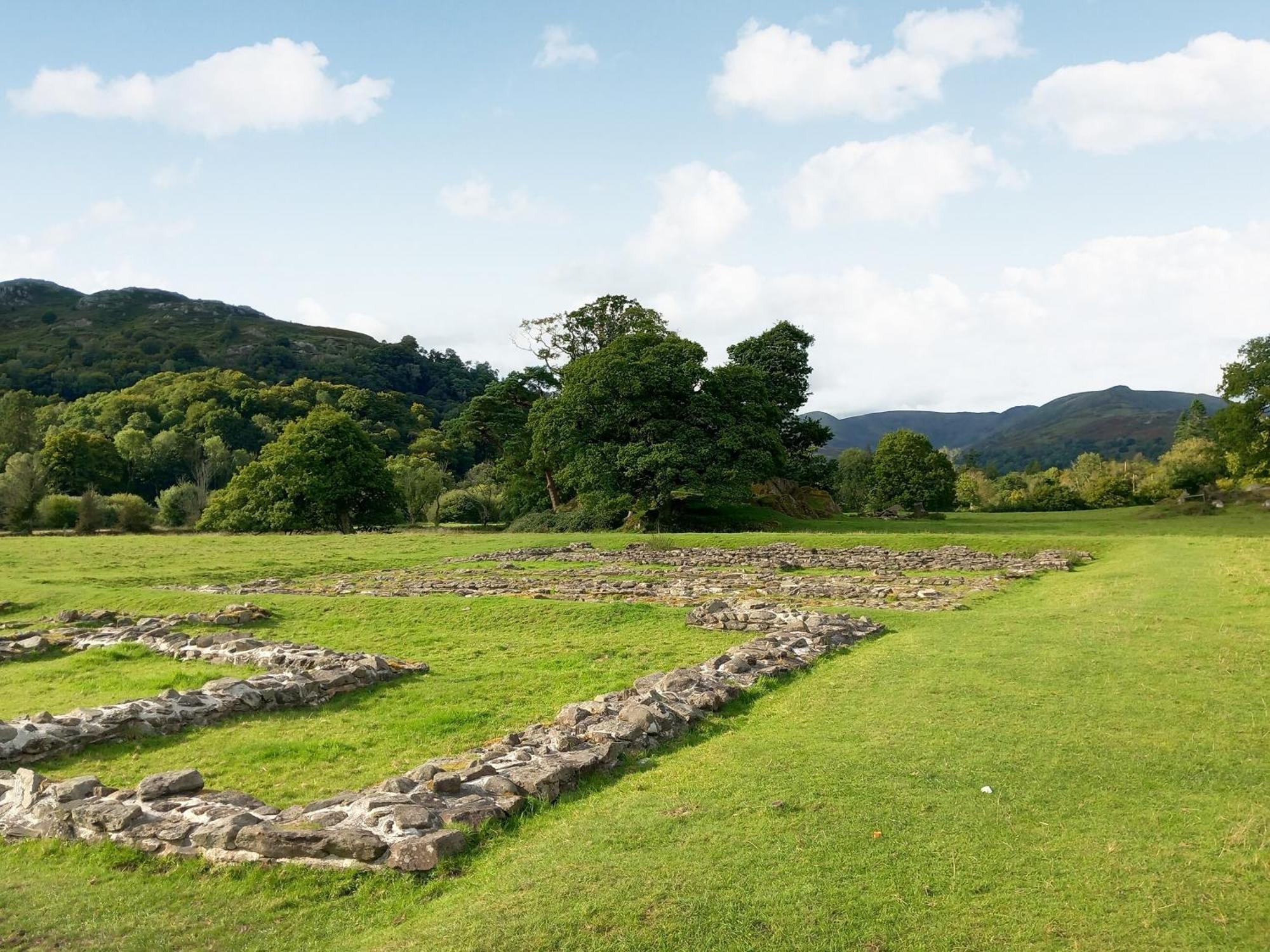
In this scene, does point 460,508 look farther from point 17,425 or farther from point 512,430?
point 17,425

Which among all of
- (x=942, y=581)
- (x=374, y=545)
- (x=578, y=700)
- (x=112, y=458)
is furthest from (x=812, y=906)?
(x=112, y=458)

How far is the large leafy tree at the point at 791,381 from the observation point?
60.1 meters

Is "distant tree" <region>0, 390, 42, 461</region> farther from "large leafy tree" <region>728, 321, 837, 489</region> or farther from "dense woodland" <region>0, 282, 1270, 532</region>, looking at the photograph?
"large leafy tree" <region>728, 321, 837, 489</region>

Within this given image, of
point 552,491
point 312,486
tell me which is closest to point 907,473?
point 552,491

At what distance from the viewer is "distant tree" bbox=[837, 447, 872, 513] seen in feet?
291

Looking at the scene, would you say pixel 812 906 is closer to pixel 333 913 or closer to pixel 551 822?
pixel 551 822

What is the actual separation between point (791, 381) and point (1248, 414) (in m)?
31.7

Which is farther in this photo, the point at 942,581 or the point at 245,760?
the point at 942,581

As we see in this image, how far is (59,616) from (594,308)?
4914 cm

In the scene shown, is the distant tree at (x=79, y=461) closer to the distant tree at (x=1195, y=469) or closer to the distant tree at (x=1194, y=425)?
the distant tree at (x=1195, y=469)

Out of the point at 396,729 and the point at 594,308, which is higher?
the point at 594,308

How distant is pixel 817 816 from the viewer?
6.84 metres

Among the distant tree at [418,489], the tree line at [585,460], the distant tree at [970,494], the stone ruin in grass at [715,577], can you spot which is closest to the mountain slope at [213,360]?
the tree line at [585,460]

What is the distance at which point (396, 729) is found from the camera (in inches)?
431
